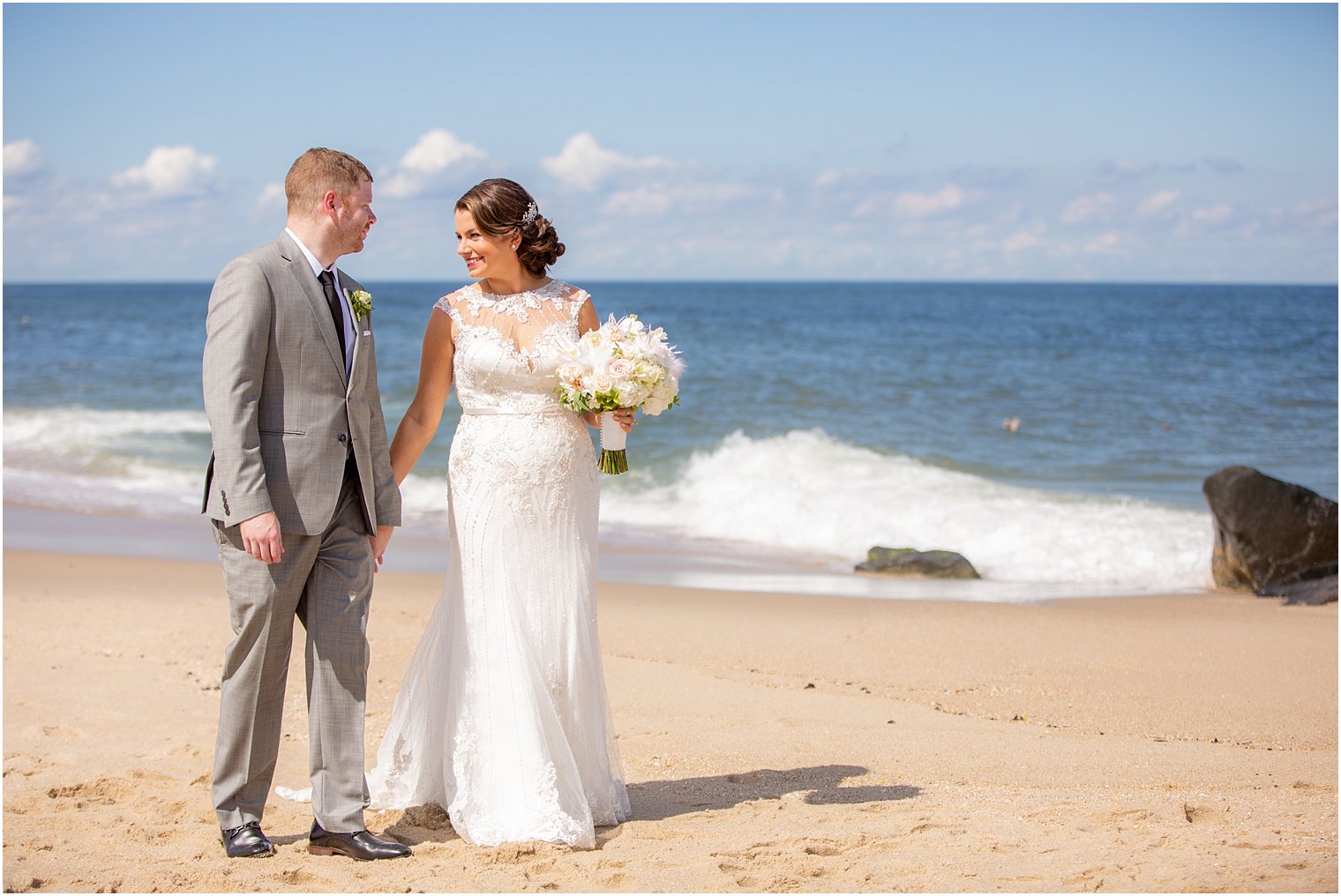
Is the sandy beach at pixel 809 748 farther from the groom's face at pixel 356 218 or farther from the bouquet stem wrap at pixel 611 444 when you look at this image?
the groom's face at pixel 356 218

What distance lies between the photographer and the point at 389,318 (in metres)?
50.4

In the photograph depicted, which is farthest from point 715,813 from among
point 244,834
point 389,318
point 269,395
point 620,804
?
point 389,318

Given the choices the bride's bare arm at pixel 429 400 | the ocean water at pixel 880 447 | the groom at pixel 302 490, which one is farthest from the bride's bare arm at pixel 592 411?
the ocean water at pixel 880 447

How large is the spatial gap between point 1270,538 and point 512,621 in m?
8.09

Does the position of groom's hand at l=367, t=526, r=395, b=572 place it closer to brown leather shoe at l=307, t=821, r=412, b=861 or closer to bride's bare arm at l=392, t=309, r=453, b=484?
bride's bare arm at l=392, t=309, r=453, b=484

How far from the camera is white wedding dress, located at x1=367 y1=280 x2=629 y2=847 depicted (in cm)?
418

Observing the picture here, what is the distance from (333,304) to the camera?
12.8 feet

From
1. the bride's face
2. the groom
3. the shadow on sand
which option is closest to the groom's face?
the groom

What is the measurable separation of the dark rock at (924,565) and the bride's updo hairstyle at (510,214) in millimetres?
6955

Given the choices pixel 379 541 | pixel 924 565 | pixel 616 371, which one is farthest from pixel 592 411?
pixel 924 565

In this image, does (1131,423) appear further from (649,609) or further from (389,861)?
(389,861)

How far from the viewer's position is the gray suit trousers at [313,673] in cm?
380

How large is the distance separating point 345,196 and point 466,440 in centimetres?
97

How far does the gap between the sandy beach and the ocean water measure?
214 centimetres
